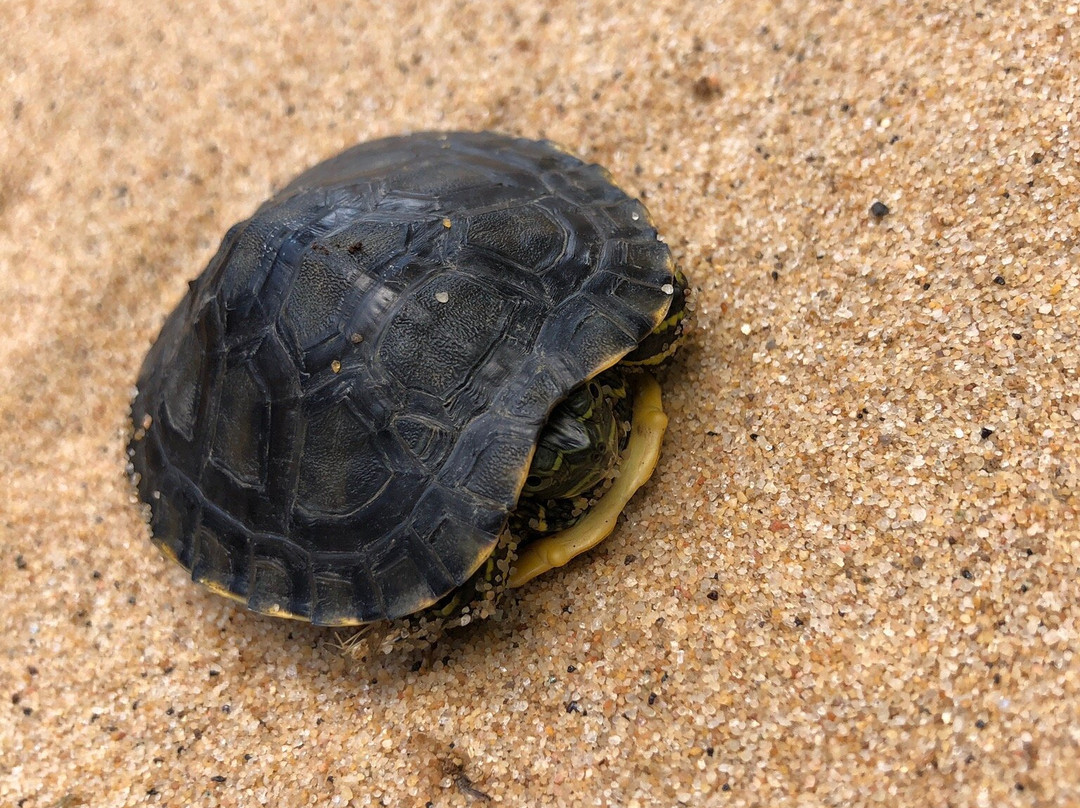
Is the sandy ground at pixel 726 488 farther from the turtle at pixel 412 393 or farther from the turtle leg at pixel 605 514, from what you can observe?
the turtle at pixel 412 393

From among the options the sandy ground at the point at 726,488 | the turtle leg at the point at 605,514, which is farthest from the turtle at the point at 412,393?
the sandy ground at the point at 726,488

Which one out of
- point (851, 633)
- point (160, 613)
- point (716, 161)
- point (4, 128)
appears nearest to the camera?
point (851, 633)

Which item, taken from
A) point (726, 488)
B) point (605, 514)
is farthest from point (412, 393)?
point (726, 488)

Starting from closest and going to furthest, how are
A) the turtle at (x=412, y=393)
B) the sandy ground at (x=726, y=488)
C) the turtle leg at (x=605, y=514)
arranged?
the sandy ground at (x=726, y=488)
the turtle at (x=412, y=393)
the turtle leg at (x=605, y=514)

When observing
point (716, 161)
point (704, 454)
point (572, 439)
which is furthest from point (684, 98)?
point (572, 439)

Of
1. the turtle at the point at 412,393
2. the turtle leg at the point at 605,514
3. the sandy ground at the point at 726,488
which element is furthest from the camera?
the turtle leg at the point at 605,514

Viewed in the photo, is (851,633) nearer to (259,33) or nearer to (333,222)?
(333,222)

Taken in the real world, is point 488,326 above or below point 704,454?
above

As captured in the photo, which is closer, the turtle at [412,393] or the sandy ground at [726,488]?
the sandy ground at [726,488]
